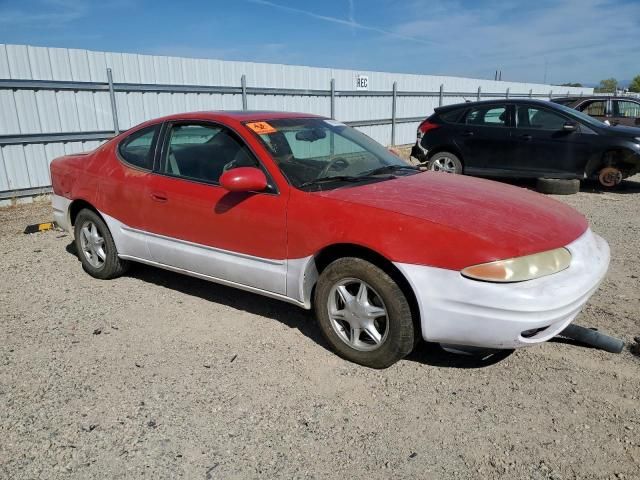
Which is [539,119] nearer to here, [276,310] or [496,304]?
[276,310]

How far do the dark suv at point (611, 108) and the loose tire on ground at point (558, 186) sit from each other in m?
5.49

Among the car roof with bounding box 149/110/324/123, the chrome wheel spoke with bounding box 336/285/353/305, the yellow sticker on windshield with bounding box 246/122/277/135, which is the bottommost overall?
the chrome wheel spoke with bounding box 336/285/353/305

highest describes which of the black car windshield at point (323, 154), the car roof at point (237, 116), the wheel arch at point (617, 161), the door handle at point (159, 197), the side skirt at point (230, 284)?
the car roof at point (237, 116)

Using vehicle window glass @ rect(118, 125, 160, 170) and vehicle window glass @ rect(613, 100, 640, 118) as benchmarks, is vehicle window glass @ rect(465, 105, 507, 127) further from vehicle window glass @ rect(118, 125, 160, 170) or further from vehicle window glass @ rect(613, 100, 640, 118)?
vehicle window glass @ rect(118, 125, 160, 170)

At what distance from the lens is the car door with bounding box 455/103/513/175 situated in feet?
29.6

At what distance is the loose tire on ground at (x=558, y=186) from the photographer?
8492 millimetres

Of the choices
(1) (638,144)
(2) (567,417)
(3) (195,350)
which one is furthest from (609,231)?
(3) (195,350)

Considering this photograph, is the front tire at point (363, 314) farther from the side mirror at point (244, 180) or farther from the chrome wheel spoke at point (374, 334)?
the side mirror at point (244, 180)

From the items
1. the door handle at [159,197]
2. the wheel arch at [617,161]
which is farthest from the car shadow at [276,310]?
the wheel arch at [617,161]

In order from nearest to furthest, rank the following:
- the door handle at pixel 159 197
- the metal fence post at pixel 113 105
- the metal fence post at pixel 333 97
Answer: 1. the door handle at pixel 159 197
2. the metal fence post at pixel 113 105
3. the metal fence post at pixel 333 97

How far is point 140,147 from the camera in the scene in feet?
14.0

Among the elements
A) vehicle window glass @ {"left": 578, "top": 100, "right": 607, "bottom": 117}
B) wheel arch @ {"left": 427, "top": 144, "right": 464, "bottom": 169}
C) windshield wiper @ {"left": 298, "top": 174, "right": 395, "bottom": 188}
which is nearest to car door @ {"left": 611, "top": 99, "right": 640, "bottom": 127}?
vehicle window glass @ {"left": 578, "top": 100, "right": 607, "bottom": 117}

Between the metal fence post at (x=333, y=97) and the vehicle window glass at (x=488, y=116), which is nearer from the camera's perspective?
the vehicle window glass at (x=488, y=116)

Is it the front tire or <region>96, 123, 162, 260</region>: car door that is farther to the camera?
<region>96, 123, 162, 260</region>: car door
